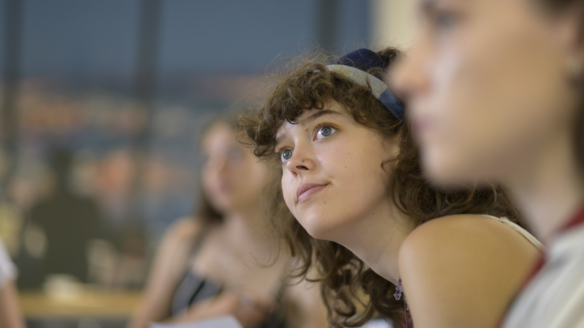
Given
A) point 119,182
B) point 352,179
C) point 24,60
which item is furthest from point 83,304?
point 352,179

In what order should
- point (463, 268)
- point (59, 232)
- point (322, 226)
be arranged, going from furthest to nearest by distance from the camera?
point (59, 232) → point (322, 226) → point (463, 268)

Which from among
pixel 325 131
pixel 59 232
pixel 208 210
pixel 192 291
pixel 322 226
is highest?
pixel 325 131

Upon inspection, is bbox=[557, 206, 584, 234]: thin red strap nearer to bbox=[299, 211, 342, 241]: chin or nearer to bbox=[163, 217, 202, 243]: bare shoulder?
bbox=[299, 211, 342, 241]: chin

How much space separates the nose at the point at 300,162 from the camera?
0.97 m

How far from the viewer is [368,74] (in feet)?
3.43

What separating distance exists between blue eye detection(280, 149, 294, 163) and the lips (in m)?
0.13

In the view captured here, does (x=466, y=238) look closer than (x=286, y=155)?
Yes

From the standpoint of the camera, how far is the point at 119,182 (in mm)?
4496

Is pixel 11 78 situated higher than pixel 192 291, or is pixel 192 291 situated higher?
pixel 192 291

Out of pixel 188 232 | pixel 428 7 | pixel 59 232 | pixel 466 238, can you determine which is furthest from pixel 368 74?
pixel 59 232

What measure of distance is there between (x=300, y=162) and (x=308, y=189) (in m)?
0.06

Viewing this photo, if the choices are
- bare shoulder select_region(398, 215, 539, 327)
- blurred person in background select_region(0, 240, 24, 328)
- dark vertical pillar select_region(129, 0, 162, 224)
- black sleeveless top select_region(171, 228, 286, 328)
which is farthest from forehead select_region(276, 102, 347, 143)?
dark vertical pillar select_region(129, 0, 162, 224)

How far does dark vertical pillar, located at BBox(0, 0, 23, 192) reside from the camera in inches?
172

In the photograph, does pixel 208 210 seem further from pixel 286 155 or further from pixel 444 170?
pixel 444 170
